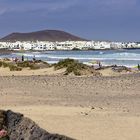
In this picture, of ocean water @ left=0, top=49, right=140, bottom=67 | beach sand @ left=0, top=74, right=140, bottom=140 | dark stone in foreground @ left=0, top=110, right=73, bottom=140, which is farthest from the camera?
ocean water @ left=0, top=49, right=140, bottom=67

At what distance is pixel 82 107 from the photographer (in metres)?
14.3

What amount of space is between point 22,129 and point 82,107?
20.3ft

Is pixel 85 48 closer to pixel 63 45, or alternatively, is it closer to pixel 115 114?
pixel 63 45

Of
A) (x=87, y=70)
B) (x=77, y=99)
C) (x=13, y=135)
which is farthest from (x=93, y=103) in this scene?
(x=87, y=70)

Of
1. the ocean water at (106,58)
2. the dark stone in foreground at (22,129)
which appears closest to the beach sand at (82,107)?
the dark stone in foreground at (22,129)

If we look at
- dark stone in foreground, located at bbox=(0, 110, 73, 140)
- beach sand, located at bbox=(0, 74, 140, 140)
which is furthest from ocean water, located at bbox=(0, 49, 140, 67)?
dark stone in foreground, located at bbox=(0, 110, 73, 140)

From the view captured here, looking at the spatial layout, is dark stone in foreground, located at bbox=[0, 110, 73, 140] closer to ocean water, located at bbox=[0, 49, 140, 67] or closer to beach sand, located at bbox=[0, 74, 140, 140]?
beach sand, located at bbox=[0, 74, 140, 140]

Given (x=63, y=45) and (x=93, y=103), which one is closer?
(x=93, y=103)

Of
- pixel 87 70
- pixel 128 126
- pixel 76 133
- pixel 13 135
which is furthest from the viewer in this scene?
pixel 87 70

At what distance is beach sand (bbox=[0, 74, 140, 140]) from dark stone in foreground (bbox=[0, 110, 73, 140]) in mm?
857

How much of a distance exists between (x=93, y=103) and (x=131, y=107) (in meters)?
1.73

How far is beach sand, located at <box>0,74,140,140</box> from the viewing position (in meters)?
9.80

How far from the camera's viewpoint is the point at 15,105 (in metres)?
14.9

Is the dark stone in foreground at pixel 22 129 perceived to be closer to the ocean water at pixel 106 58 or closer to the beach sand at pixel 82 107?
the beach sand at pixel 82 107
